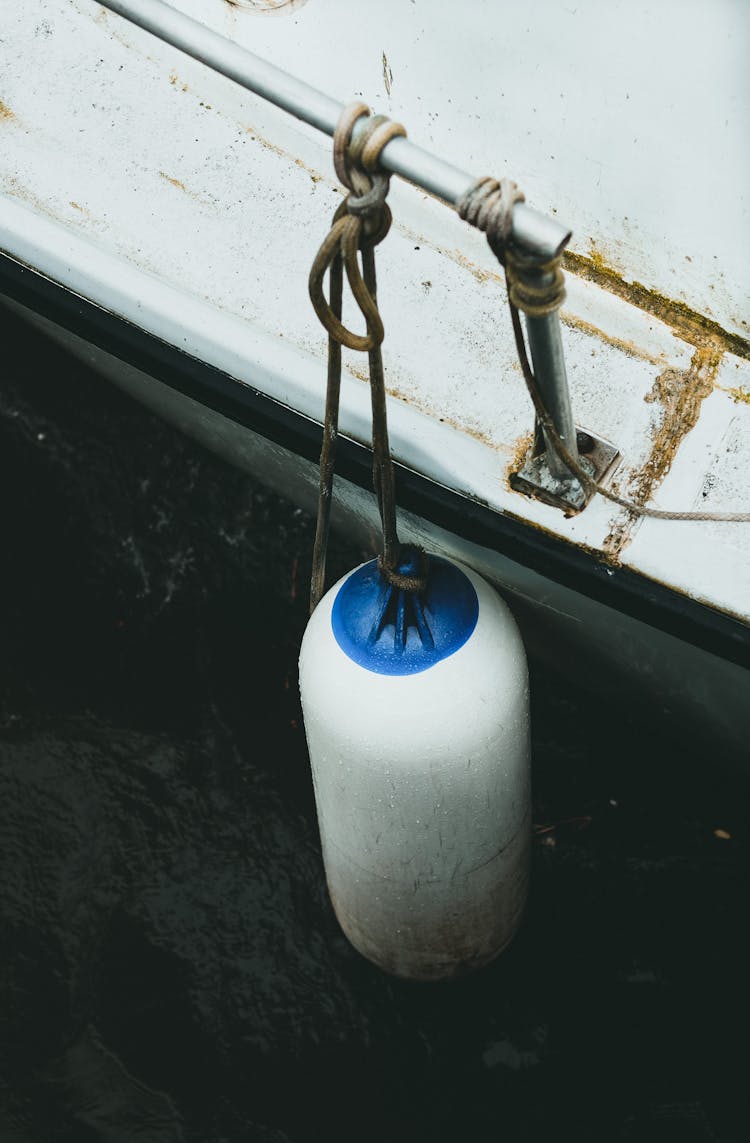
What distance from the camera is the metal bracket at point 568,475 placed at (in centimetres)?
177

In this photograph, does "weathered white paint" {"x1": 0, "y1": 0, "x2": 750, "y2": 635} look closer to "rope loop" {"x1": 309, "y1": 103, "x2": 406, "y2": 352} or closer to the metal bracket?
the metal bracket

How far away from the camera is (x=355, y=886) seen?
6.66 ft

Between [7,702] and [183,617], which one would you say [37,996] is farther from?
[183,617]

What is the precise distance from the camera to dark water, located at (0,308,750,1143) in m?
2.22

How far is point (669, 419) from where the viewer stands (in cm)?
181

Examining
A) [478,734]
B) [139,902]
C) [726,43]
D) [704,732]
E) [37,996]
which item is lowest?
[37,996]

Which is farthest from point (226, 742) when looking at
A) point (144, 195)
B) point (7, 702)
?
point (144, 195)

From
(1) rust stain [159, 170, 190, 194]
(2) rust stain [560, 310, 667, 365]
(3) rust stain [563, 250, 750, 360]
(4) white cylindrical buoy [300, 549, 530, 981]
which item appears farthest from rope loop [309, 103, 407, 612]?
(1) rust stain [159, 170, 190, 194]

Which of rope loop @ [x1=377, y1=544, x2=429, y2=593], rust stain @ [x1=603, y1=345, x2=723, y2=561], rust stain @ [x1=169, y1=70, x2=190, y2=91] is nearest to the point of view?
rope loop @ [x1=377, y1=544, x2=429, y2=593]

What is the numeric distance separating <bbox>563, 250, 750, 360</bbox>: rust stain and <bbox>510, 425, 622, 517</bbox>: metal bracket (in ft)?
0.96

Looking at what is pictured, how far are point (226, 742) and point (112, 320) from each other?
1120 mm

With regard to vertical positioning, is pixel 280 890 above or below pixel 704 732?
below

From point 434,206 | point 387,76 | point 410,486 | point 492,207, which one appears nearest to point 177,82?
point 387,76

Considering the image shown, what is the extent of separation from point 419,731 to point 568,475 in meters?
0.51
